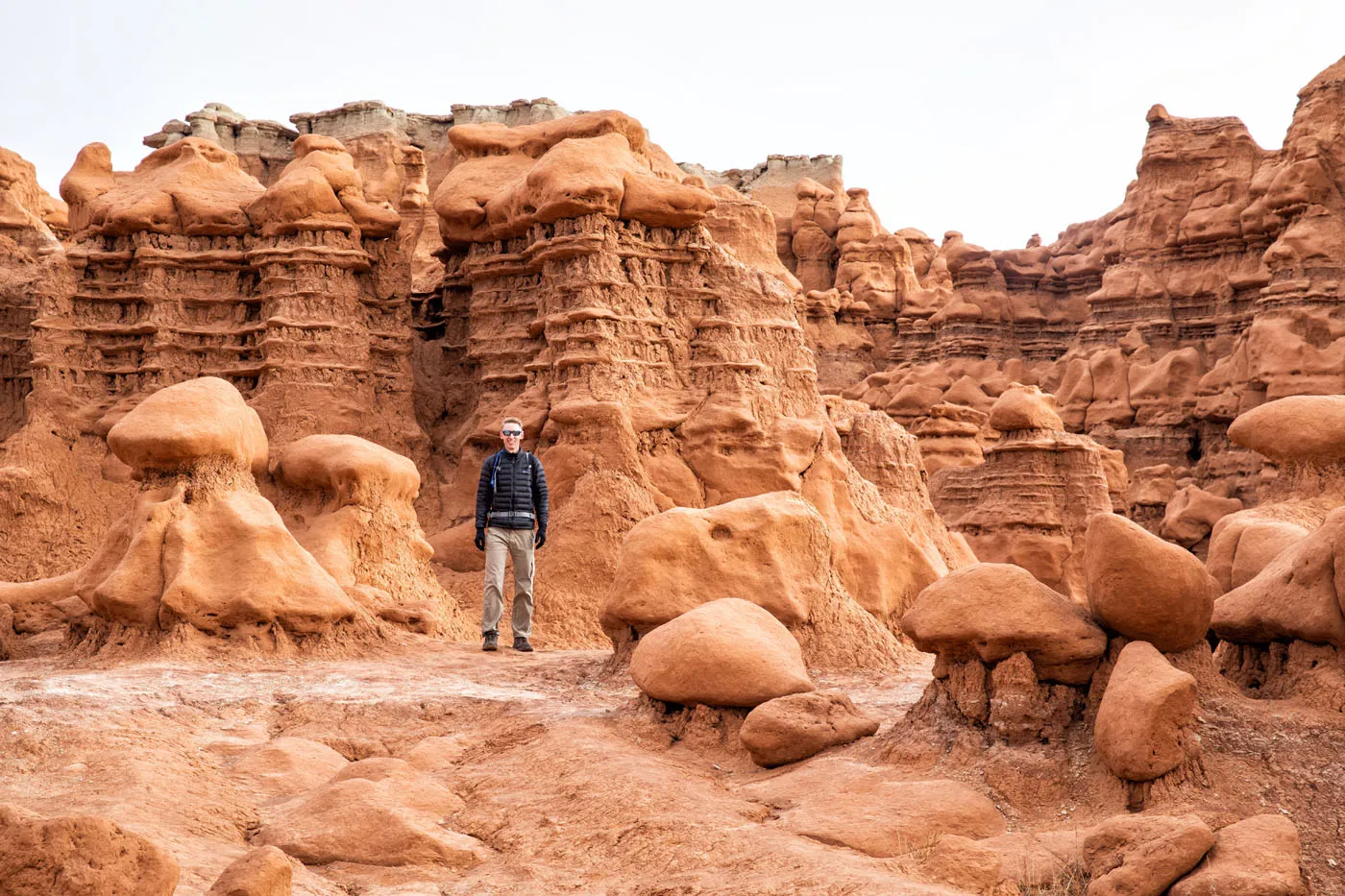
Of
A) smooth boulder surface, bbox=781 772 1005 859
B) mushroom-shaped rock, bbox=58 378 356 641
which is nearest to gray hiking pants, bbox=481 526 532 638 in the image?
mushroom-shaped rock, bbox=58 378 356 641

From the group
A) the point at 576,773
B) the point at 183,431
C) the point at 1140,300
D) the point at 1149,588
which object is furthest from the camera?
the point at 1140,300

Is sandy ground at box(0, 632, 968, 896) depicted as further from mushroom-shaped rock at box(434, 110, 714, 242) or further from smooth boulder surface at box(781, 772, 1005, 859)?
mushroom-shaped rock at box(434, 110, 714, 242)

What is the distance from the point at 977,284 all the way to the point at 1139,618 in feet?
114

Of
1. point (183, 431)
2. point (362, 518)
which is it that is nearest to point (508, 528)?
point (362, 518)

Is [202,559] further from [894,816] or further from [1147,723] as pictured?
[1147,723]

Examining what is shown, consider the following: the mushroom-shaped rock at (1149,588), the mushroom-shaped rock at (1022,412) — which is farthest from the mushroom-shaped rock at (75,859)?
the mushroom-shaped rock at (1022,412)

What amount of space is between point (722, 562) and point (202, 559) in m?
3.58

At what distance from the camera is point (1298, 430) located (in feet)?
40.5

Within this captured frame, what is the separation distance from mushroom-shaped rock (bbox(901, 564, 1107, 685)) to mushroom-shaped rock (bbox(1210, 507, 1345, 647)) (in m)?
0.83

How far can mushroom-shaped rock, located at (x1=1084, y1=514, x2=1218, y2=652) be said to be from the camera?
19.8ft

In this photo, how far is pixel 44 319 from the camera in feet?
47.8

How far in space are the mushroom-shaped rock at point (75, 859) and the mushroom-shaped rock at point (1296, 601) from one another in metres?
4.85

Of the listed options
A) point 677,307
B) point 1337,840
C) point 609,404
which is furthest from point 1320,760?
point 677,307

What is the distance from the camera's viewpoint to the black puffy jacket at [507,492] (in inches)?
401
